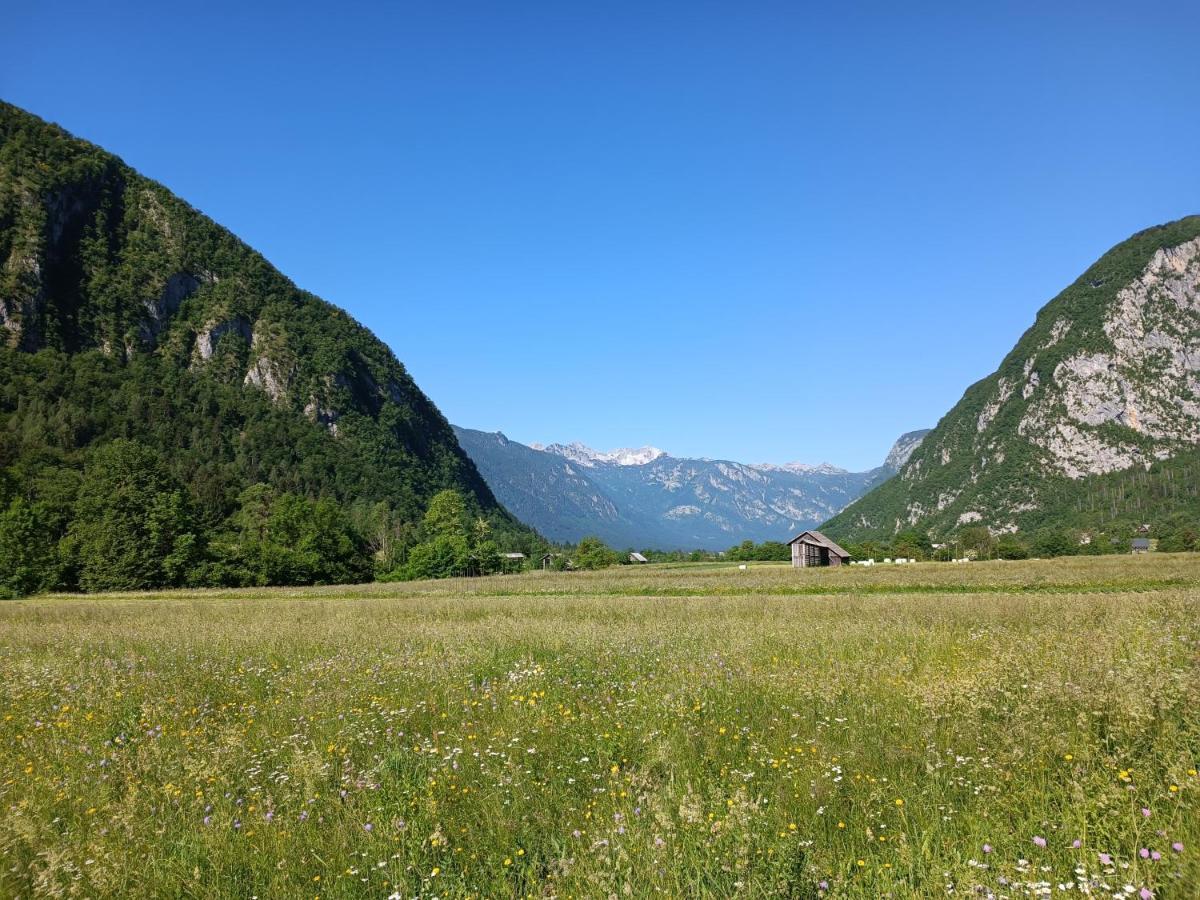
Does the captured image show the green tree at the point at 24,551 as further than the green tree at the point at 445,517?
No

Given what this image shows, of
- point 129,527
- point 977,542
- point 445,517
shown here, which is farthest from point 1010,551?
point 129,527

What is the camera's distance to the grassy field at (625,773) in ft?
12.9

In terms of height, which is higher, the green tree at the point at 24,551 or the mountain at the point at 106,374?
the mountain at the point at 106,374

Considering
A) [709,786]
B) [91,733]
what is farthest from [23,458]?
[709,786]

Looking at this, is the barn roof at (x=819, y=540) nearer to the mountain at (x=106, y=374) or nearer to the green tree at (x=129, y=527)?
the green tree at (x=129, y=527)

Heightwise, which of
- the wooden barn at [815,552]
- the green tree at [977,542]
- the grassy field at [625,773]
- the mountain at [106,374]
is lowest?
the green tree at [977,542]

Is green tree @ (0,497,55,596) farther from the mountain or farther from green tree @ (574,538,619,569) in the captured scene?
green tree @ (574,538,619,569)

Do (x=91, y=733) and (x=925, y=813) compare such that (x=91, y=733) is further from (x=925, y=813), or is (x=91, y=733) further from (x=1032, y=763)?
(x=1032, y=763)

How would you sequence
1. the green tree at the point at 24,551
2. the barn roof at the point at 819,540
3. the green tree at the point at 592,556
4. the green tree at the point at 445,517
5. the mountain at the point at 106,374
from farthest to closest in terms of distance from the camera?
1. the green tree at the point at 592,556
2. the mountain at the point at 106,374
3. the barn roof at the point at 819,540
4. the green tree at the point at 445,517
5. the green tree at the point at 24,551

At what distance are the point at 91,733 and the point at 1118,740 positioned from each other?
35.6ft

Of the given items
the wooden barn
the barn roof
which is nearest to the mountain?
the wooden barn

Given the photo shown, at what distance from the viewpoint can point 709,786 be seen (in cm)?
517

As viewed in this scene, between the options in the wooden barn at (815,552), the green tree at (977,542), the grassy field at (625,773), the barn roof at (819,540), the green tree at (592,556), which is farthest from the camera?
the green tree at (977,542)

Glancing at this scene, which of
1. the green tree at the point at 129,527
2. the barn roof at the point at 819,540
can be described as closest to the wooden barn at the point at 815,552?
the barn roof at the point at 819,540
